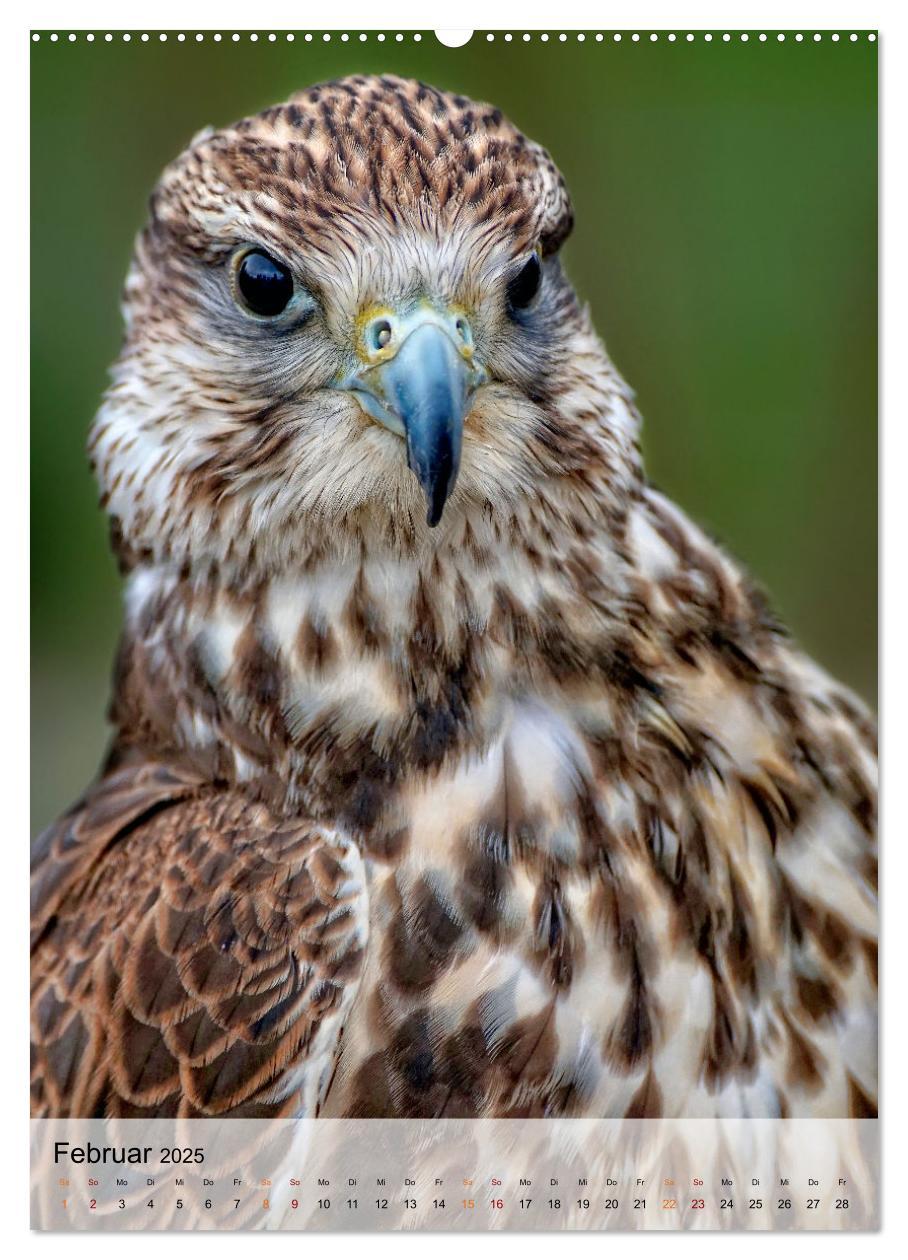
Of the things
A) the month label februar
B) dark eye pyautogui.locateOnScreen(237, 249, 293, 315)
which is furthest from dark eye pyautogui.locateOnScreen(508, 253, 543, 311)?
the month label februar

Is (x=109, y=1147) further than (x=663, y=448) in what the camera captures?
No

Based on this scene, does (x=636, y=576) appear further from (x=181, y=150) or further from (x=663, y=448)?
(x=181, y=150)

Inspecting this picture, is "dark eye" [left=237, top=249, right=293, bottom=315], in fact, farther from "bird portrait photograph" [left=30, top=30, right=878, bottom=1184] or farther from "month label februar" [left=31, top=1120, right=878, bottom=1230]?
"month label februar" [left=31, top=1120, right=878, bottom=1230]

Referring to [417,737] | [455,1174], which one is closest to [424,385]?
[417,737]

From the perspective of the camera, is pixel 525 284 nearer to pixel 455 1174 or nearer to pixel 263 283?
pixel 263 283

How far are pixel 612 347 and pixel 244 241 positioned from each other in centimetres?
59

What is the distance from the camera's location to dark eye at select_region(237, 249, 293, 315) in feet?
5.10

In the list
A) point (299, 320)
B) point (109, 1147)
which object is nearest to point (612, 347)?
point (299, 320)

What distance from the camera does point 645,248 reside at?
1.99 meters

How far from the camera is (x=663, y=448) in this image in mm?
2115

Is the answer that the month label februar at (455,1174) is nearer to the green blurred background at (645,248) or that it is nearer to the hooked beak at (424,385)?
the green blurred background at (645,248)

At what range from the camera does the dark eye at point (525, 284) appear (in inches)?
62.2

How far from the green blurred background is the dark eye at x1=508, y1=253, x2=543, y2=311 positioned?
264 millimetres

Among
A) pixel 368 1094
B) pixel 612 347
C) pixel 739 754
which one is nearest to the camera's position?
pixel 368 1094
